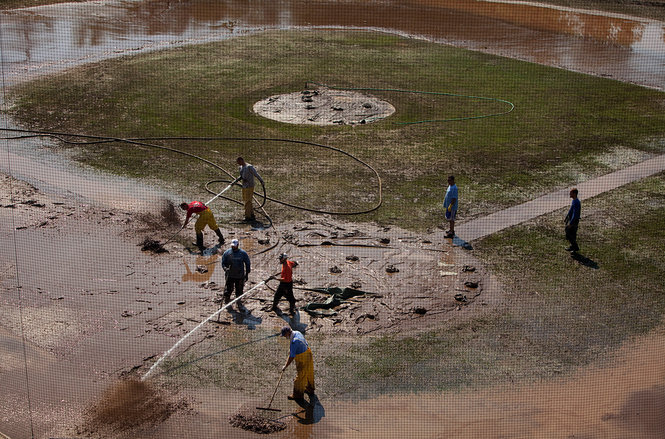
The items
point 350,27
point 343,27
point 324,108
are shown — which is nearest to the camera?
point 324,108

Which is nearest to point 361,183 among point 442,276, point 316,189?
point 316,189

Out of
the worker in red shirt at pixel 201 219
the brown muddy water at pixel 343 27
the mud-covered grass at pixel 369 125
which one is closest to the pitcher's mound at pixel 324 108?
the mud-covered grass at pixel 369 125

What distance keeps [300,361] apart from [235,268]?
2787 millimetres

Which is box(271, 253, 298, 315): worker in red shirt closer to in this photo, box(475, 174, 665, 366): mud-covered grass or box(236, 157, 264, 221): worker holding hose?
box(236, 157, 264, 221): worker holding hose

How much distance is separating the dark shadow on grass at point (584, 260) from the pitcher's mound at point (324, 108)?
9605 mm

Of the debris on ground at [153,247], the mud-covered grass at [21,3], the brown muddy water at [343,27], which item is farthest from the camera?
the mud-covered grass at [21,3]

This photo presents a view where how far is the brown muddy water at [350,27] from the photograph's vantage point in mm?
29047

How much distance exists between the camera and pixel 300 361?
9.88 m

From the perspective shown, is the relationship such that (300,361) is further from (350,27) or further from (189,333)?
(350,27)

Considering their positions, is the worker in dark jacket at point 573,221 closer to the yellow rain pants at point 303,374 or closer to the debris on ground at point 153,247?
the yellow rain pants at point 303,374

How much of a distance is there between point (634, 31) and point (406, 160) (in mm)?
24213

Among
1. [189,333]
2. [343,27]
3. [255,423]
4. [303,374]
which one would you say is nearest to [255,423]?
[255,423]

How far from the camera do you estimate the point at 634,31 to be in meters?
36.5

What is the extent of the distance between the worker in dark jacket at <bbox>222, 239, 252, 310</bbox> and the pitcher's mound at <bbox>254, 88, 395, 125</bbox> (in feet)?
34.8
